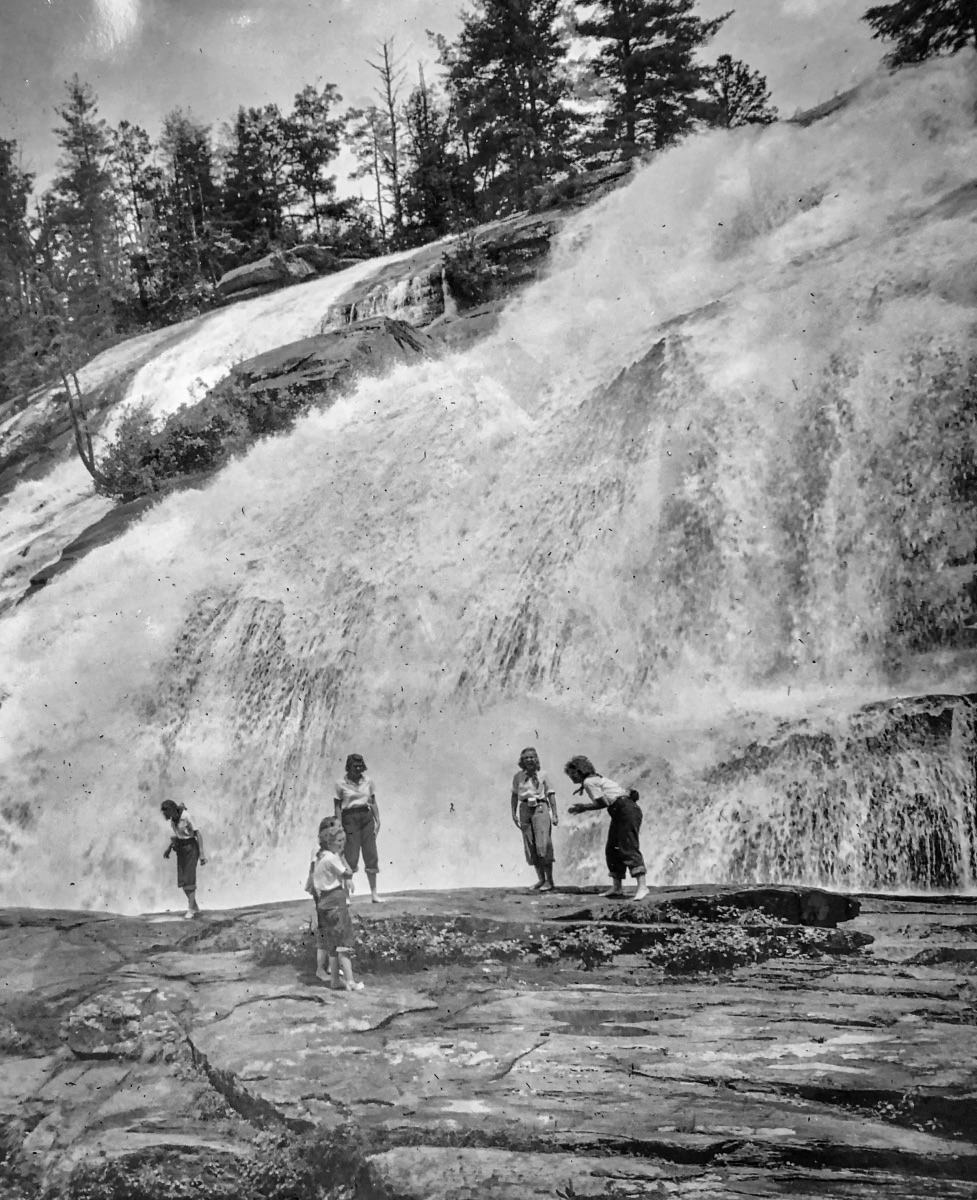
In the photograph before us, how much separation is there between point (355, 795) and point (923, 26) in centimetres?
1116

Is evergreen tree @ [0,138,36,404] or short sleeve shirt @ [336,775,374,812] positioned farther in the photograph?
evergreen tree @ [0,138,36,404]

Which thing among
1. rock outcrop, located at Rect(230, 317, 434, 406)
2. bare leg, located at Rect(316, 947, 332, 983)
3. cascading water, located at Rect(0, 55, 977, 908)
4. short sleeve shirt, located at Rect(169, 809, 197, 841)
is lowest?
bare leg, located at Rect(316, 947, 332, 983)

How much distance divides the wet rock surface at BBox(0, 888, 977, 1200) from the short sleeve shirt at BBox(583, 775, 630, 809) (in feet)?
2.04

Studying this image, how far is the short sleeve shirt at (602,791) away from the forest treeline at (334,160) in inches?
435

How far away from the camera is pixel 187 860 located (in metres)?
8.09

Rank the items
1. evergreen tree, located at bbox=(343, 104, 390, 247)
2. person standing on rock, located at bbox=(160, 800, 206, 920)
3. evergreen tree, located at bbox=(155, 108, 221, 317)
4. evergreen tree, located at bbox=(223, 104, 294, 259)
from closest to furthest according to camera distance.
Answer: person standing on rock, located at bbox=(160, 800, 206, 920), evergreen tree, located at bbox=(343, 104, 390, 247), evergreen tree, located at bbox=(223, 104, 294, 259), evergreen tree, located at bbox=(155, 108, 221, 317)

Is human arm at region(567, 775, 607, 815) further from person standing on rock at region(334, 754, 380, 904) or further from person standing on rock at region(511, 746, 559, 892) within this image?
person standing on rock at region(334, 754, 380, 904)

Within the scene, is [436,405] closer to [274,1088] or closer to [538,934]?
[538,934]

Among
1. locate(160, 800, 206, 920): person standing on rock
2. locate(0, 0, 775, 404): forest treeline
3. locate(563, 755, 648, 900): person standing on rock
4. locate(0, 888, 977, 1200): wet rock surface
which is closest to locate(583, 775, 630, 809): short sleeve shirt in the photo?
locate(563, 755, 648, 900): person standing on rock

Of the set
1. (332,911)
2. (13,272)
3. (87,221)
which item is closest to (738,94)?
(332,911)

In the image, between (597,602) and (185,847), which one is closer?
(185,847)

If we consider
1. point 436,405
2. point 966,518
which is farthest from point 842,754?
point 436,405

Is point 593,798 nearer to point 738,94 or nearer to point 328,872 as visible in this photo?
point 328,872

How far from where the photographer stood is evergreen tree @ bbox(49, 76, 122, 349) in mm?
28969
